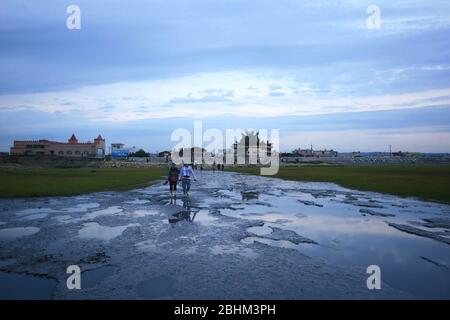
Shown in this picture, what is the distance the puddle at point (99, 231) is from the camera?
11.6 meters

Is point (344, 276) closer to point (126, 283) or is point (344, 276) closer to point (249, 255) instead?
point (249, 255)

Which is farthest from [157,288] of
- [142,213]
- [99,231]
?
[142,213]

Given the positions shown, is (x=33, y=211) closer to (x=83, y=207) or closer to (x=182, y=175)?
(x=83, y=207)

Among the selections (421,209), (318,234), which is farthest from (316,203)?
(318,234)

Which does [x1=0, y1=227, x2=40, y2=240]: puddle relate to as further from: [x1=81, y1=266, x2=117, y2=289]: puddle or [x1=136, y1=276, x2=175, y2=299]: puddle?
[x1=136, y1=276, x2=175, y2=299]: puddle

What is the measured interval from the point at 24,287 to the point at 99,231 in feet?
17.5

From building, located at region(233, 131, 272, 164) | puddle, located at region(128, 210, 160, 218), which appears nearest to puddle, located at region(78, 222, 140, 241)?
puddle, located at region(128, 210, 160, 218)

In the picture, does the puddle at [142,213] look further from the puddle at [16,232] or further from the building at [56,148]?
the building at [56,148]

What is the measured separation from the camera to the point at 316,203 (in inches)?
819

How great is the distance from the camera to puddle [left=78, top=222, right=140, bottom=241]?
11.6m

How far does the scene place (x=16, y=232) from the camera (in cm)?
1216

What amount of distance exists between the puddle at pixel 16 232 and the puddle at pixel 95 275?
15.7 ft

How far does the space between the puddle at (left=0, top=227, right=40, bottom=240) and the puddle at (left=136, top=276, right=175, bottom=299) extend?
6.31m
